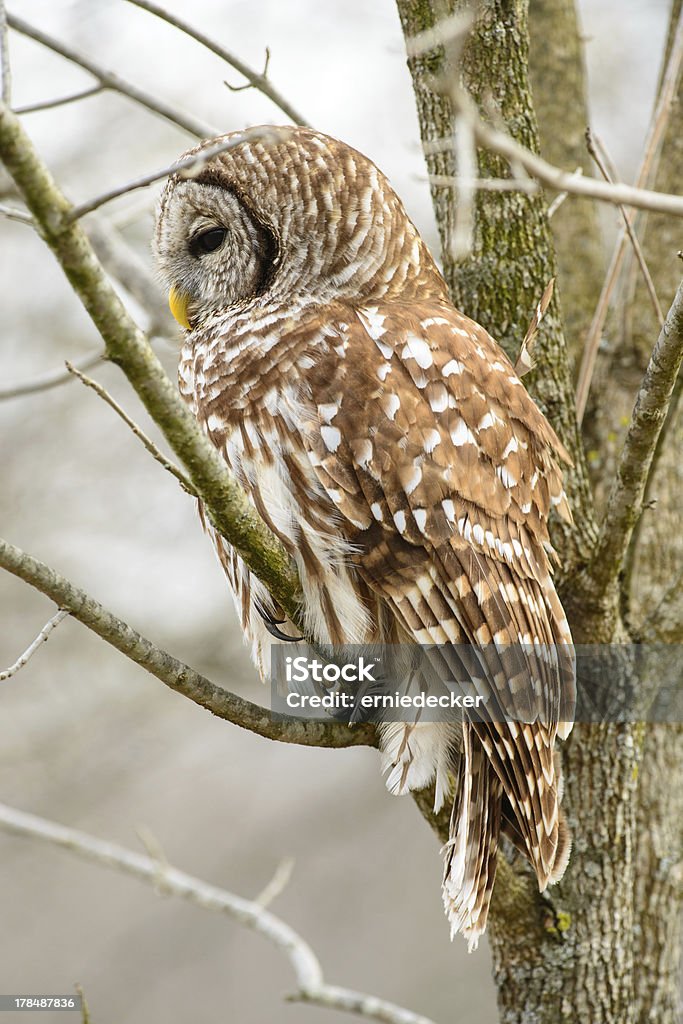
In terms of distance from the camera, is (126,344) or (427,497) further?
(427,497)

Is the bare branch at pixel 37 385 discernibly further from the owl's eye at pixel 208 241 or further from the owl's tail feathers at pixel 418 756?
the owl's tail feathers at pixel 418 756

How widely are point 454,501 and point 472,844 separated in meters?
0.72

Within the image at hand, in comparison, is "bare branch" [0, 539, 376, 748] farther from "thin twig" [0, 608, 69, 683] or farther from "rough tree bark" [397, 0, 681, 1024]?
"rough tree bark" [397, 0, 681, 1024]

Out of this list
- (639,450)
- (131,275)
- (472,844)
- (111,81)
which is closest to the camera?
(111,81)

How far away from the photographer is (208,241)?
246 centimetres

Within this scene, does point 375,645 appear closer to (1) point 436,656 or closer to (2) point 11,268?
(1) point 436,656

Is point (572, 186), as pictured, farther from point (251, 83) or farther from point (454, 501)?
point (251, 83)

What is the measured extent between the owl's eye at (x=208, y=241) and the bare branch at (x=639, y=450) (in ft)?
3.47

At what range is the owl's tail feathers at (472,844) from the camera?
6.95 ft

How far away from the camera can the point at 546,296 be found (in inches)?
86.8

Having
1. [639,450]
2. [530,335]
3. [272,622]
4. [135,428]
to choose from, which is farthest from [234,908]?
[530,335]

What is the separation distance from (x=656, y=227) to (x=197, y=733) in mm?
4739

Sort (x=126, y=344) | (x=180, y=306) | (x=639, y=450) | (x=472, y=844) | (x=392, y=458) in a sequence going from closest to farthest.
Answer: (x=126, y=344)
(x=639, y=450)
(x=392, y=458)
(x=472, y=844)
(x=180, y=306)

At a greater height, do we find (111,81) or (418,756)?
(111,81)
